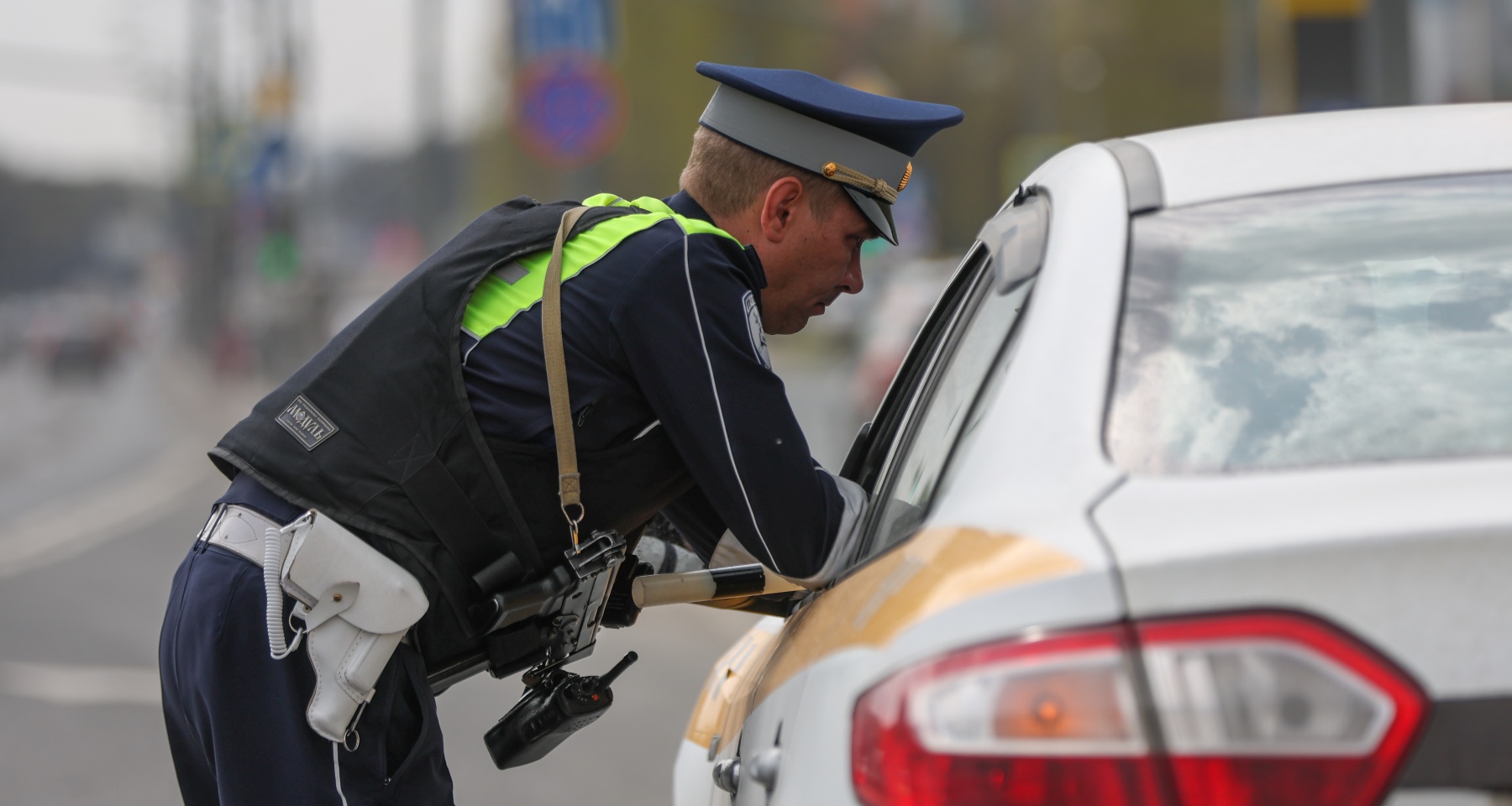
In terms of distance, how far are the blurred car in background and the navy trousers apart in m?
49.5

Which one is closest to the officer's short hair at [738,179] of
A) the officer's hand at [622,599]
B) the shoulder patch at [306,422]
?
the officer's hand at [622,599]

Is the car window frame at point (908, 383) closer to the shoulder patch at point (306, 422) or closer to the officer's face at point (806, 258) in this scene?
the officer's face at point (806, 258)

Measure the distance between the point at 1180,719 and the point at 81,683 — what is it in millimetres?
6278

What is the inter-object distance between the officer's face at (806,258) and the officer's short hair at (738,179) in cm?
2

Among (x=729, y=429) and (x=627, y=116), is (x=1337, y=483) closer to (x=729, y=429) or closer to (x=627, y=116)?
(x=729, y=429)

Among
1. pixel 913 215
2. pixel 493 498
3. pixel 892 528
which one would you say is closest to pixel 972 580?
pixel 892 528

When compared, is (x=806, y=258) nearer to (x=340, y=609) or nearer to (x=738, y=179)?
(x=738, y=179)

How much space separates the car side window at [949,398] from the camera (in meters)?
1.66

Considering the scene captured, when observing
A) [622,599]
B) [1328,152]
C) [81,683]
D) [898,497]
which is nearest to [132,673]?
[81,683]

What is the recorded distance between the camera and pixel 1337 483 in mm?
1213

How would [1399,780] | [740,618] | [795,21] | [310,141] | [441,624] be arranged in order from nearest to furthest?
1. [1399,780]
2. [441,624]
3. [740,618]
4. [310,141]
5. [795,21]

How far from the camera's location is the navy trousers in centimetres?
203

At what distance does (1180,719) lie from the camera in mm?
1120

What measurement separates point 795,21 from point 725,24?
4673 mm
